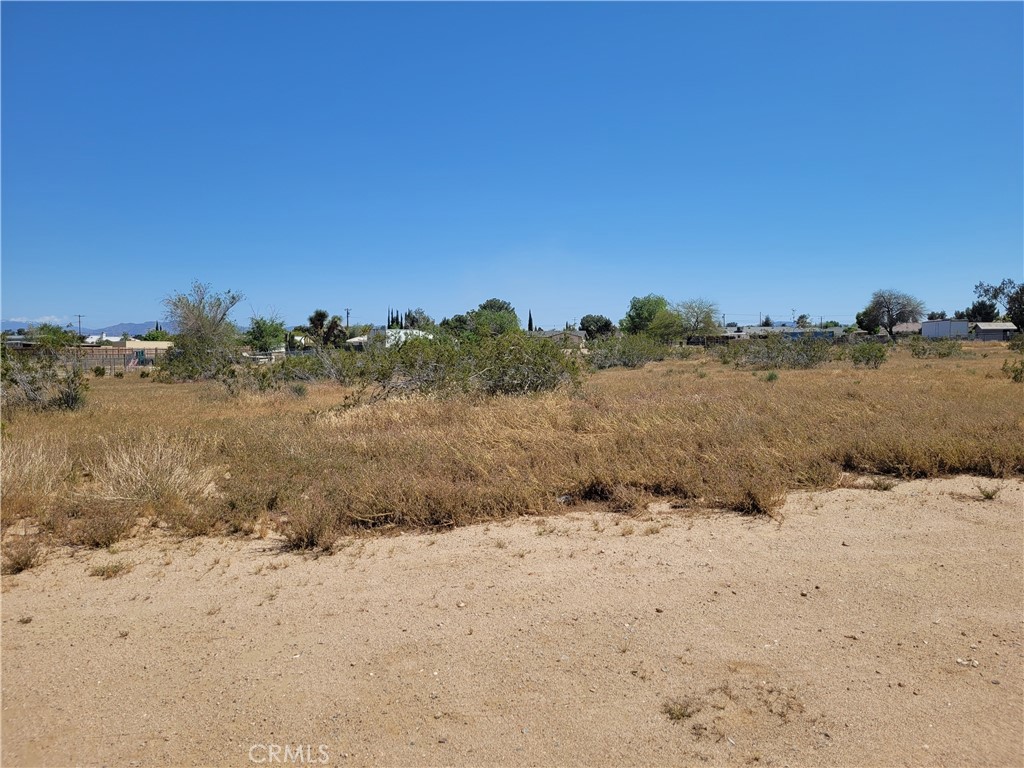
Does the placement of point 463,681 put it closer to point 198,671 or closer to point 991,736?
point 198,671

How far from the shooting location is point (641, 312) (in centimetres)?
9619


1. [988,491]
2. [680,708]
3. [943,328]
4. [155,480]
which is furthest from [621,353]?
[943,328]

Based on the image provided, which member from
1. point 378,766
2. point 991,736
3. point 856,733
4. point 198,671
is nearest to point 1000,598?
point 991,736

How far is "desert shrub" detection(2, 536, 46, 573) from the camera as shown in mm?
5301

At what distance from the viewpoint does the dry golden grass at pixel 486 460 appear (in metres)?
6.60

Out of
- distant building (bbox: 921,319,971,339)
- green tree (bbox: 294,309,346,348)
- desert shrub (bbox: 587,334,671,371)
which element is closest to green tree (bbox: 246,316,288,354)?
green tree (bbox: 294,309,346,348)

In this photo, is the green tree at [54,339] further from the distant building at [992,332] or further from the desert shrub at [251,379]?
the distant building at [992,332]

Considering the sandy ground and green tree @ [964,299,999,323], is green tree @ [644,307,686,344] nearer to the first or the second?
green tree @ [964,299,999,323]

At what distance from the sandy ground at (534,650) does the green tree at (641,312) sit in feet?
294

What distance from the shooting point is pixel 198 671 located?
12.5ft

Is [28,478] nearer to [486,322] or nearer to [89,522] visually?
[89,522]

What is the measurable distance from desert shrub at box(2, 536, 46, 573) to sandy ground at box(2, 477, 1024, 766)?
10cm

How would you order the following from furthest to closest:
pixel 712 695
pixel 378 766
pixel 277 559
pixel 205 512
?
pixel 205 512, pixel 277 559, pixel 712 695, pixel 378 766

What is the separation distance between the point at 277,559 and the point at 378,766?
287 centimetres
